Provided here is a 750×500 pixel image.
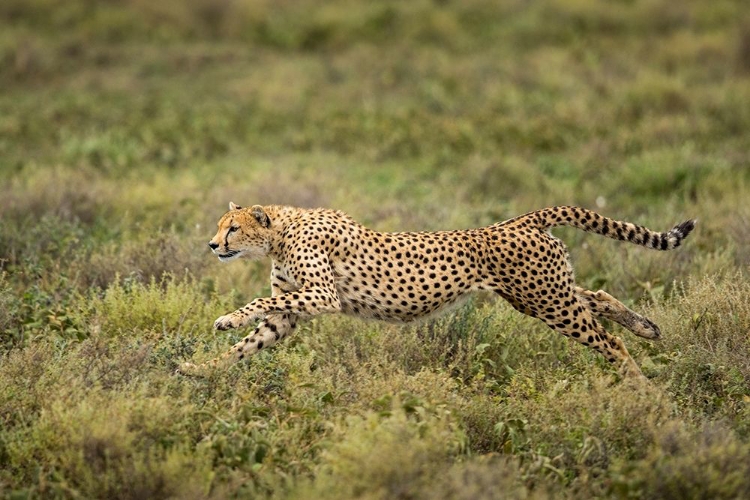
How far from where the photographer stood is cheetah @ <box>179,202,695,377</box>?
596 centimetres

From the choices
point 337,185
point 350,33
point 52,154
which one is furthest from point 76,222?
point 350,33

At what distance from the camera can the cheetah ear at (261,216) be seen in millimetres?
6141

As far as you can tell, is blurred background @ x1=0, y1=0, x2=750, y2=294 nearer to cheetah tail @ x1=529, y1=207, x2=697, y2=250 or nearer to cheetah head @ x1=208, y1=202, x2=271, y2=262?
cheetah head @ x1=208, y1=202, x2=271, y2=262

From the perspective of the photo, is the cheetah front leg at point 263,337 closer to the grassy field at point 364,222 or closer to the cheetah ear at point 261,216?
the grassy field at point 364,222

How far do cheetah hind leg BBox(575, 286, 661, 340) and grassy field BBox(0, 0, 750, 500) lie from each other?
18 cm

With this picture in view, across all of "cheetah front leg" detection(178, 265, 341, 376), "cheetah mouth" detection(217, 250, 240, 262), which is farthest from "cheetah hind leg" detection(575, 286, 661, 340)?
"cheetah mouth" detection(217, 250, 240, 262)

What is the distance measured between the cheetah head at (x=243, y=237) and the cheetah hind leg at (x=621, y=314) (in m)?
1.91

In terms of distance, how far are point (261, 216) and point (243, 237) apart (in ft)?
0.52

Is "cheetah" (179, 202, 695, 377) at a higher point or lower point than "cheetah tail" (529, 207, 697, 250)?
lower

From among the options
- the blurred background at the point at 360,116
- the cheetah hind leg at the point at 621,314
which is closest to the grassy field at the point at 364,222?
the blurred background at the point at 360,116

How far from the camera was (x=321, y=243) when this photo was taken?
5996 millimetres

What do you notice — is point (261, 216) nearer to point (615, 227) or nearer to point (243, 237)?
point (243, 237)

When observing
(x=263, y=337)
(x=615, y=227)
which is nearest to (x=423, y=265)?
(x=263, y=337)

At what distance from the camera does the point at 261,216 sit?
20.2ft
